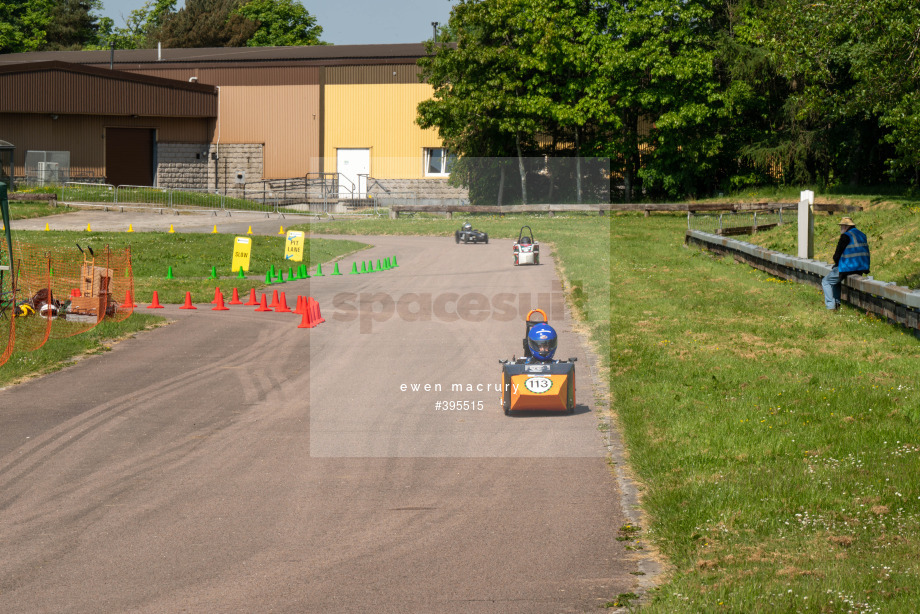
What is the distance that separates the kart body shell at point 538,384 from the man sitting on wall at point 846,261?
947 cm

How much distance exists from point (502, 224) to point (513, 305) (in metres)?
24.0

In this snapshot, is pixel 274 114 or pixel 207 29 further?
pixel 207 29

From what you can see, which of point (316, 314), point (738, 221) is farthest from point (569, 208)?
point (316, 314)

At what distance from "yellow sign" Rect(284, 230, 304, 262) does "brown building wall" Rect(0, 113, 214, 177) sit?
3289 cm

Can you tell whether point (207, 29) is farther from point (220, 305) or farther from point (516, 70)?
point (220, 305)

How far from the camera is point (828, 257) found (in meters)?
24.9

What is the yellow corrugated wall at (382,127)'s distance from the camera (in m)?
61.0

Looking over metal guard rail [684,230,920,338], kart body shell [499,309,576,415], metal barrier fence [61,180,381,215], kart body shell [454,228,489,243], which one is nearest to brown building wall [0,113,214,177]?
metal barrier fence [61,180,381,215]

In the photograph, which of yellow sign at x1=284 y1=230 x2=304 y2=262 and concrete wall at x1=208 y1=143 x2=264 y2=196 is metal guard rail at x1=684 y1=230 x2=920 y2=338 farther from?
concrete wall at x1=208 y1=143 x2=264 y2=196

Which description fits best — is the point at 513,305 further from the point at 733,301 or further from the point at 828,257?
the point at 828,257

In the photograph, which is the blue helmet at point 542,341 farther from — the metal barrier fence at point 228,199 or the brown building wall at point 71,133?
the brown building wall at point 71,133

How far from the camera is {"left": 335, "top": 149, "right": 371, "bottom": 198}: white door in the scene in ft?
202

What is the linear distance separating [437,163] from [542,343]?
169 ft

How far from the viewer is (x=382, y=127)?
201 feet
